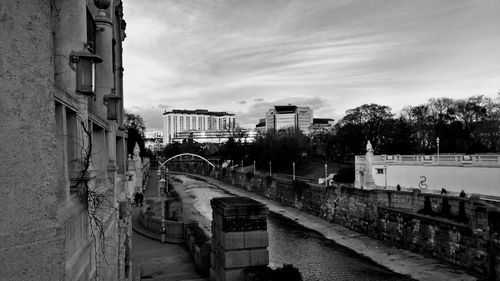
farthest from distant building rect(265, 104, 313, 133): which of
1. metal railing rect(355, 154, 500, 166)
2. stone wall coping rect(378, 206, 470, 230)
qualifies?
stone wall coping rect(378, 206, 470, 230)

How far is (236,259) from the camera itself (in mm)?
7180

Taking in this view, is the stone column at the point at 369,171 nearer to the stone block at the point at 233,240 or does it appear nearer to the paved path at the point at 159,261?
the paved path at the point at 159,261

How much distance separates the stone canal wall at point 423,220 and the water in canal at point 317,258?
312cm

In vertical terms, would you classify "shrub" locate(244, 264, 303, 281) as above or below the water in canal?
above

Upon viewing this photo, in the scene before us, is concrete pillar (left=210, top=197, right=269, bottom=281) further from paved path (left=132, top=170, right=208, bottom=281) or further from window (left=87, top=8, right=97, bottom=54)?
window (left=87, top=8, right=97, bottom=54)

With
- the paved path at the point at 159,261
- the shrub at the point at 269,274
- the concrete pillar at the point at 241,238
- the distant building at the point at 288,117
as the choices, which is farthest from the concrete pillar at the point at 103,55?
the distant building at the point at 288,117

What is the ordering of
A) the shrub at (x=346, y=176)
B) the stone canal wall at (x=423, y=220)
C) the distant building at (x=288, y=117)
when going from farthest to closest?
the distant building at (x=288, y=117) → the shrub at (x=346, y=176) → the stone canal wall at (x=423, y=220)

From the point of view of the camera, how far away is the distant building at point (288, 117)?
172 meters

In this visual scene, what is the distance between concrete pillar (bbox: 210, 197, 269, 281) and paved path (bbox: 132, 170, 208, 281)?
8.84 feet

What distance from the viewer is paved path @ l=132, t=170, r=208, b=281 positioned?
10.7 metres

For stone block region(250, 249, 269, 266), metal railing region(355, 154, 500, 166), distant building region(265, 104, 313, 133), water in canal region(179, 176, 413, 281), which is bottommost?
water in canal region(179, 176, 413, 281)

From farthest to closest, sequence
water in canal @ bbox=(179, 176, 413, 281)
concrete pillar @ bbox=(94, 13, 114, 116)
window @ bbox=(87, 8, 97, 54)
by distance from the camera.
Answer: water in canal @ bbox=(179, 176, 413, 281), concrete pillar @ bbox=(94, 13, 114, 116), window @ bbox=(87, 8, 97, 54)

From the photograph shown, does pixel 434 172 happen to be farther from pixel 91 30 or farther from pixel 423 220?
pixel 91 30

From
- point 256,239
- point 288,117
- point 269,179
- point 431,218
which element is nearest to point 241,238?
point 256,239
